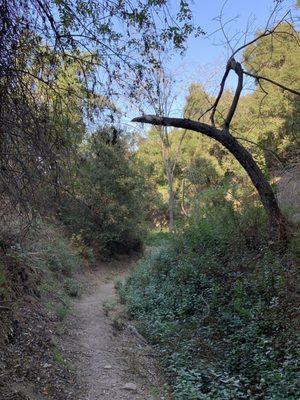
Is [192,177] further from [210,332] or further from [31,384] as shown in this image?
[31,384]

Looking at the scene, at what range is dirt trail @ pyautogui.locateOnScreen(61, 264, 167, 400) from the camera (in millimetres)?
5125

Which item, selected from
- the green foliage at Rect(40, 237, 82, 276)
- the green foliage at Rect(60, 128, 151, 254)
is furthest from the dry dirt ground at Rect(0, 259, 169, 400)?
the green foliage at Rect(60, 128, 151, 254)

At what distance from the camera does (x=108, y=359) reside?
6156 mm

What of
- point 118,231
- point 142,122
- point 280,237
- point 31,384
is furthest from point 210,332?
point 118,231

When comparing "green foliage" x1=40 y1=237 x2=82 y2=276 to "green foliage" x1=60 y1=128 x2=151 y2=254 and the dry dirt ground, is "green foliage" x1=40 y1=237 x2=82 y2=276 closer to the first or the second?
"green foliage" x1=60 y1=128 x2=151 y2=254

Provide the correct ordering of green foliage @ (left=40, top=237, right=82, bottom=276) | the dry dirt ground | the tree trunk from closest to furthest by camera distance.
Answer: the dry dirt ground
the tree trunk
green foliage @ (left=40, top=237, right=82, bottom=276)

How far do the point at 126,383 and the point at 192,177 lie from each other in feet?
70.7

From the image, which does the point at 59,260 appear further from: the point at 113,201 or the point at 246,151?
the point at 246,151

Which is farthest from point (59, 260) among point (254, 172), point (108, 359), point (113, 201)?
point (254, 172)

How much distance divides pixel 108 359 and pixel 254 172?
4.78 metres

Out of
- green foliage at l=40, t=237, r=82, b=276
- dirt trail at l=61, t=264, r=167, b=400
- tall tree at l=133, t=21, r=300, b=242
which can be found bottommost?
dirt trail at l=61, t=264, r=167, b=400

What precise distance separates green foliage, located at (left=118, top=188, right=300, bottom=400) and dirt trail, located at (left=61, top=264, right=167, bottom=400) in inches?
12.1

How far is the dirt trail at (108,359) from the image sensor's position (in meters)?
5.12

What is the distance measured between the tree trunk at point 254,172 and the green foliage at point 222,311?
1.79ft
